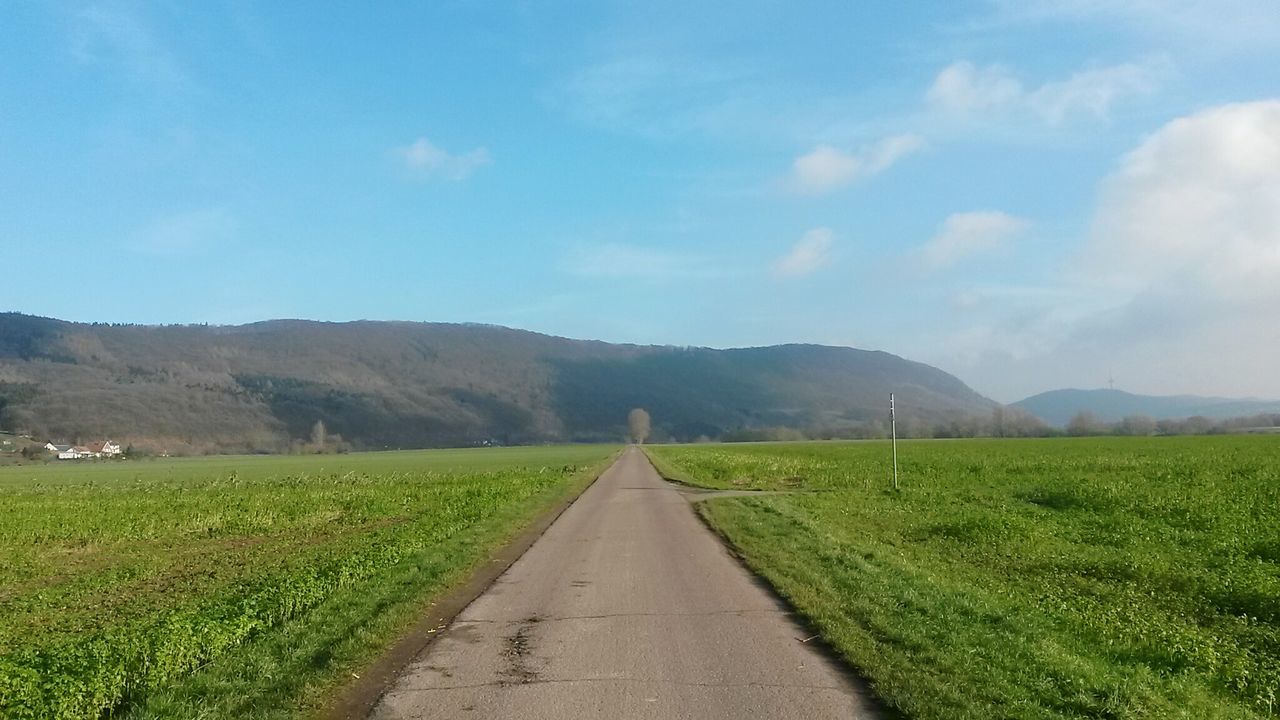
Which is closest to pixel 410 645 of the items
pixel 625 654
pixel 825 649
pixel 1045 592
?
pixel 625 654

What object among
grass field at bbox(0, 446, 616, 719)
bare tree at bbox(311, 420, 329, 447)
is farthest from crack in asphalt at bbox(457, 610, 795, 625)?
bare tree at bbox(311, 420, 329, 447)

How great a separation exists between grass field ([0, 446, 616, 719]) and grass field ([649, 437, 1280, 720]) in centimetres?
535

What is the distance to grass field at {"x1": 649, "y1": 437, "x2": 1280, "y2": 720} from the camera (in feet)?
23.9

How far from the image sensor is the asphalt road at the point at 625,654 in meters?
6.76

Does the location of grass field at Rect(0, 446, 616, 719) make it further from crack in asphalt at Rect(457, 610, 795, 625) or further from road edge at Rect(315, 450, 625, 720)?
crack in asphalt at Rect(457, 610, 795, 625)

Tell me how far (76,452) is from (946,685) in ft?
580

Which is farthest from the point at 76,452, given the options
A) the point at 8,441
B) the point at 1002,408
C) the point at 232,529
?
the point at 1002,408

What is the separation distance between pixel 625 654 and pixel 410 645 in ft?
7.85

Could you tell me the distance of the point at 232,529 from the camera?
25.3 m

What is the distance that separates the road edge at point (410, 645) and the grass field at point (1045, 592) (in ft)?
14.1

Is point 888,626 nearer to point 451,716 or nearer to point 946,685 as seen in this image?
point 946,685

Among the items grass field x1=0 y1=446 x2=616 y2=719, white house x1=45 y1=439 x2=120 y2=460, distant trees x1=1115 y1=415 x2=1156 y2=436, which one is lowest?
white house x1=45 y1=439 x2=120 y2=460

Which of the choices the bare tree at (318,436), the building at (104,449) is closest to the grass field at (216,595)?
the building at (104,449)

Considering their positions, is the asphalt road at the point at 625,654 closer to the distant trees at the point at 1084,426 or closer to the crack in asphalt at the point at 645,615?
the crack in asphalt at the point at 645,615
